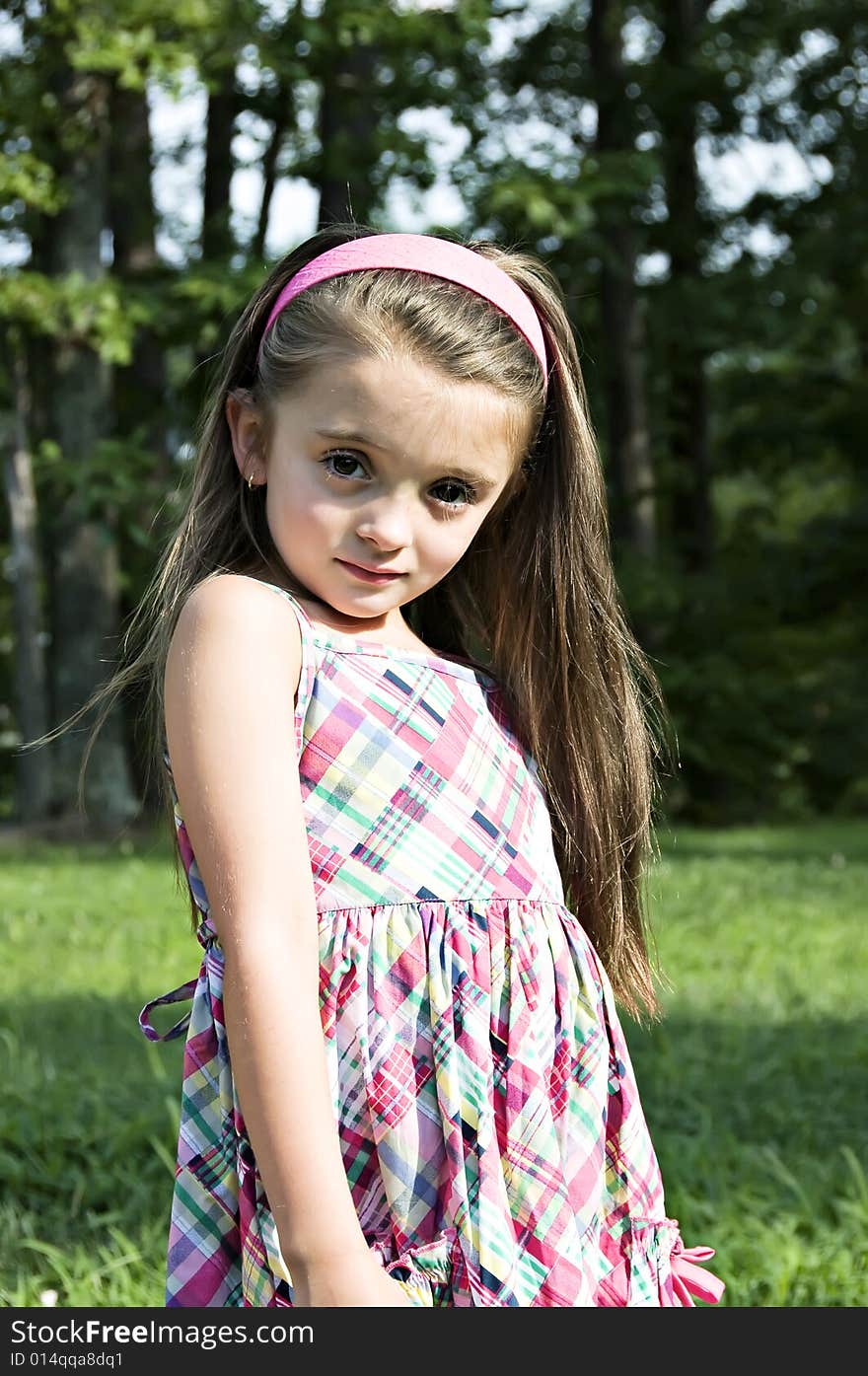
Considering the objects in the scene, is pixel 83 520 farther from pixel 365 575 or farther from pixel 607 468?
pixel 365 575

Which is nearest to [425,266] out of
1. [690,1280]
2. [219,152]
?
[690,1280]

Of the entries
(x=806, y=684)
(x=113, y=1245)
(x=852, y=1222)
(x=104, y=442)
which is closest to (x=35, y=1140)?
(x=113, y=1245)

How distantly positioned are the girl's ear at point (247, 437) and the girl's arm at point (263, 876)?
0.70 ft

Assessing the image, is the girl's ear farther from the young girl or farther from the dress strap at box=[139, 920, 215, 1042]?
the dress strap at box=[139, 920, 215, 1042]

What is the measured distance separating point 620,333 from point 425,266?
13705mm

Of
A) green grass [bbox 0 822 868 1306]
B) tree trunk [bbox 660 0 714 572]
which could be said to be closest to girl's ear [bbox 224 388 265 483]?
green grass [bbox 0 822 868 1306]

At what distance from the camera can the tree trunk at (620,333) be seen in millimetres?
14648

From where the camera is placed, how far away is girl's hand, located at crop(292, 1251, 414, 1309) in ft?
4.38

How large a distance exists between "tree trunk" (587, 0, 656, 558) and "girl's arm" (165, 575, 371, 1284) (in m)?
13.1

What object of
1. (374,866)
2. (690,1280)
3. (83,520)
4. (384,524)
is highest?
(384,524)

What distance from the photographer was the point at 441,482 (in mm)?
1627

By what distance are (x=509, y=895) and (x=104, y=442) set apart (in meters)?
9.36

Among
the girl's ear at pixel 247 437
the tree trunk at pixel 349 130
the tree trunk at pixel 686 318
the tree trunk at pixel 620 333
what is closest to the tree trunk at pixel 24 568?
the tree trunk at pixel 349 130
